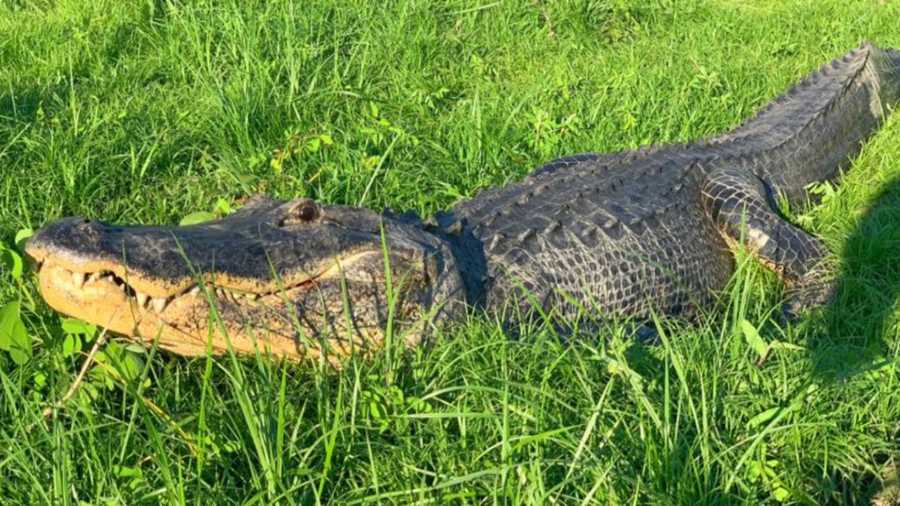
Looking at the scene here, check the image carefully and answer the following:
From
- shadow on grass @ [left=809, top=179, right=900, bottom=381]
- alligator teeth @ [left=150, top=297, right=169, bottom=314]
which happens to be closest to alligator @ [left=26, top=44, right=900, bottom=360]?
Result: alligator teeth @ [left=150, top=297, right=169, bottom=314]

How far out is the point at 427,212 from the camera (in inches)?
184

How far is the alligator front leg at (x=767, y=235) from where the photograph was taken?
4379 mm

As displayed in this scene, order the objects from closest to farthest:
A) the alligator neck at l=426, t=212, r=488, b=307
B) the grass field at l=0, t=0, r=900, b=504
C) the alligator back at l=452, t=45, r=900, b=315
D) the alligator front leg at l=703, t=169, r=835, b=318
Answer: the grass field at l=0, t=0, r=900, b=504
the alligator neck at l=426, t=212, r=488, b=307
the alligator back at l=452, t=45, r=900, b=315
the alligator front leg at l=703, t=169, r=835, b=318

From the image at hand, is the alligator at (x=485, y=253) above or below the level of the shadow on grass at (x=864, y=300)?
above

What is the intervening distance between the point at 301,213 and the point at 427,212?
1.48 metres

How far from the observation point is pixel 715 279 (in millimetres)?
4418

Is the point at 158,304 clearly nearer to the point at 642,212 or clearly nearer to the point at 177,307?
the point at 177,307

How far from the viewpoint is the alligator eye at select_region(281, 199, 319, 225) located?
3.23 meters

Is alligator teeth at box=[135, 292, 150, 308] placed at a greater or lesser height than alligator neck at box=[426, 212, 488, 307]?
greater

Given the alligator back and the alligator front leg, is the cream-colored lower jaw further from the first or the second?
the alligator front leg

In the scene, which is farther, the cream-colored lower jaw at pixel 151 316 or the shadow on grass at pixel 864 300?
the shadow on grass at pixel 864 300

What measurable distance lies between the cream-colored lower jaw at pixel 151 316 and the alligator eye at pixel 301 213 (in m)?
0.44

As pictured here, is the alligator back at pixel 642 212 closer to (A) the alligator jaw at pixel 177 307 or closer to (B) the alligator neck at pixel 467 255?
(B) the alligator neck at pixel 467 255

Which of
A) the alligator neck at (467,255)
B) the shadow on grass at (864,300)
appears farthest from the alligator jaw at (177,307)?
the shadow on grass at (864,300)
